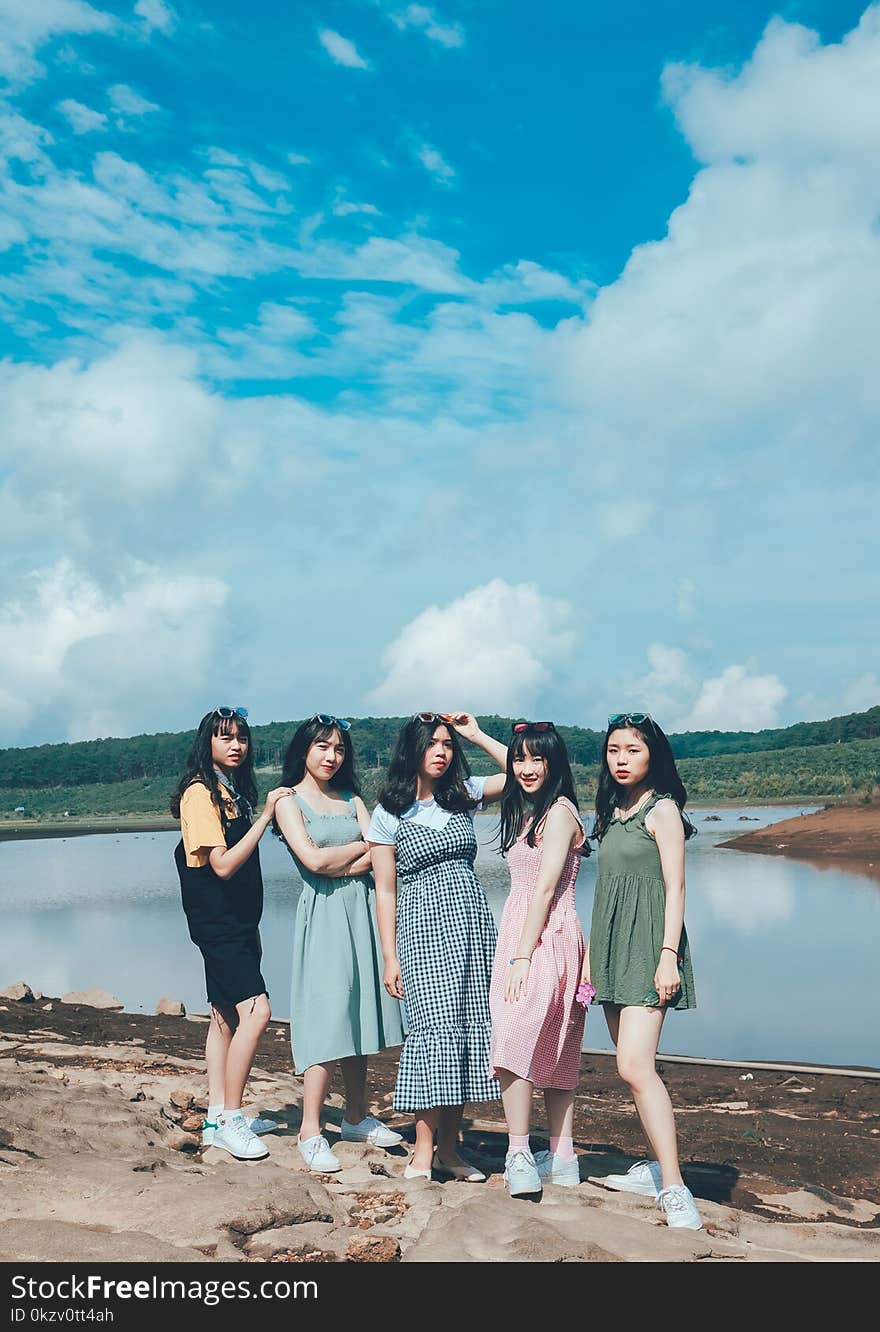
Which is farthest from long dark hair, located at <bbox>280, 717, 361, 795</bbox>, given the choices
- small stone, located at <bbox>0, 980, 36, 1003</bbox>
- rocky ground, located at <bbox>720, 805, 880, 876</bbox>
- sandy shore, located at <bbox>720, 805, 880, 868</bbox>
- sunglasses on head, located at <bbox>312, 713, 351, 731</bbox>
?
sandy shore, located at <bbox>720, 805, 880, 868</bbox>

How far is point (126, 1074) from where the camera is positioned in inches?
248

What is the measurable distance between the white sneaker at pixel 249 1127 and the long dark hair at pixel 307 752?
4.65 ft

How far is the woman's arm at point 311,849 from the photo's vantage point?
4441 mm

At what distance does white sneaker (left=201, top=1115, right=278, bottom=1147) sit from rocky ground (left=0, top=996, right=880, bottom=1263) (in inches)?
2.1

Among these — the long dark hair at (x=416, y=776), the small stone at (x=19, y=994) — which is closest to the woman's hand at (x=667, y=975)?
the long dark hair at (x=416, y=776)

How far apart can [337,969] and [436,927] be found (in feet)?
1.55

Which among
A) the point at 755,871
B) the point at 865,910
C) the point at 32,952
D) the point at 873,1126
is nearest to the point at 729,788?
the point at 755,871

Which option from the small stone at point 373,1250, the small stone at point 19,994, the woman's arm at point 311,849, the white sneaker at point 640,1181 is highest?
the woman's arm at point 311,849

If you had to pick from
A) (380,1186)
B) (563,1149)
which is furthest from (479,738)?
(380,1186)

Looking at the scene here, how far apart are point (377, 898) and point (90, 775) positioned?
67342 millimetres

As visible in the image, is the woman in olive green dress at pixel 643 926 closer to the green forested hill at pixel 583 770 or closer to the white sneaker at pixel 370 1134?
the white sneaker at pixel 370 1134

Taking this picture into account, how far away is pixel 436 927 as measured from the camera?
14.2 ft

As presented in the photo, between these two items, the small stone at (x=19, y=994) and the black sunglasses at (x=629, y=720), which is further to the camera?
the small stone at (x=19, y=994)

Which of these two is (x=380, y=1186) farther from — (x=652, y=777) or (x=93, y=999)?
(x=93, y=999)
